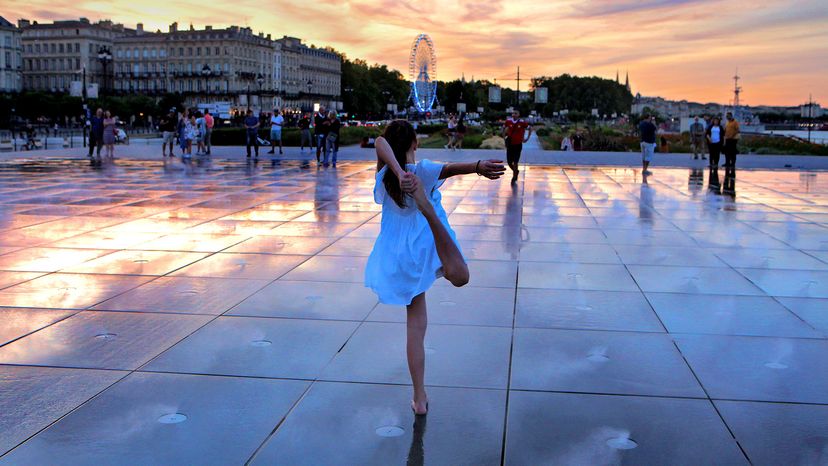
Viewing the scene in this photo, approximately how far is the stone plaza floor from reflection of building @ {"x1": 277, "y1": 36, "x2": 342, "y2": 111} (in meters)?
151

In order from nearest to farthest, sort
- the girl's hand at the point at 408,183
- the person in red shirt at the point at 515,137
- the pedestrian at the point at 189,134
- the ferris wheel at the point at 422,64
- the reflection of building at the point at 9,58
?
the girl's hand at the point at 408,183 → the person in red shirt at the point at 515,137 → the pedestrian at the point at 189,134 → the ferris wheel at the point at 422,64 → the reflection of building at the point at 9,58

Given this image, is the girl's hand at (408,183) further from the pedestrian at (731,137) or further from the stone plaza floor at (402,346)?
the pedestrian at (731,137)

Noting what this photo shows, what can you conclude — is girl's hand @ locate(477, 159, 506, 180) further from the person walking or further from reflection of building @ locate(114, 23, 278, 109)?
reflection of building @ locate(114, 23, 278, 109)

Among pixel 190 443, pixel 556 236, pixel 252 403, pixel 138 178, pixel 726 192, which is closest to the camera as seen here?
pixel 190 443

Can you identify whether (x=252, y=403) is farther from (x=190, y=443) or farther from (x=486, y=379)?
(x=486, y=379)

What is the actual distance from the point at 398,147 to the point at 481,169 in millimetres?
486

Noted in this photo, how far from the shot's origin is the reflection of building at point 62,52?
143875 mm

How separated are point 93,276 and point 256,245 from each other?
230 cm

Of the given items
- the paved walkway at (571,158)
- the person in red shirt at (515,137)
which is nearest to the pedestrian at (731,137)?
the paved walkway at (571,158)

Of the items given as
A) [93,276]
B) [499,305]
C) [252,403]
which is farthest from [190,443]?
[93,276]

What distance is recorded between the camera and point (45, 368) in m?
5.35

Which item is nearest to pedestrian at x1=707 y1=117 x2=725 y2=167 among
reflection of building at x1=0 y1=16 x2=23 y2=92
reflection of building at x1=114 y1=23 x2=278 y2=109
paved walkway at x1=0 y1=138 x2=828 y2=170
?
paved walkway at x1=0 y1=138 x2=828 y2=170

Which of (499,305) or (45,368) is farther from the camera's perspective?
(499,305)

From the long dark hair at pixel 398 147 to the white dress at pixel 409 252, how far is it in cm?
4
